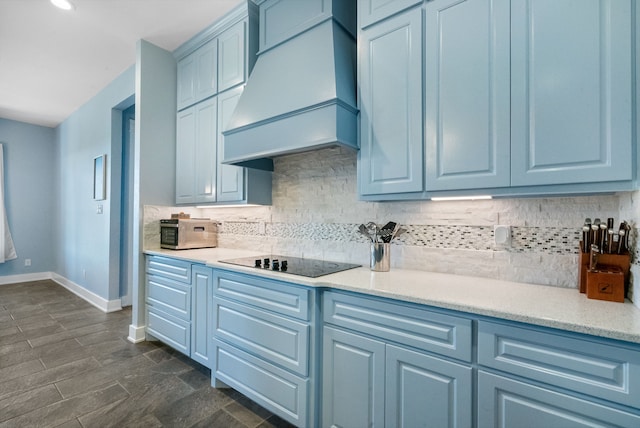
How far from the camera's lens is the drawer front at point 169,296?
95.4 inches

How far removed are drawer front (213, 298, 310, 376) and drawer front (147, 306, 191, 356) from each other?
468mm

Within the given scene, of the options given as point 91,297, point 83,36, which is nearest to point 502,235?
point 83,36

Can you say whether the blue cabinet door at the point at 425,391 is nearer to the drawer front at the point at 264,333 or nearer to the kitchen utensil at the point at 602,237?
the drawer front at the point at 264,333

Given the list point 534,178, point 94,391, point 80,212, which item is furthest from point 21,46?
point 534,178

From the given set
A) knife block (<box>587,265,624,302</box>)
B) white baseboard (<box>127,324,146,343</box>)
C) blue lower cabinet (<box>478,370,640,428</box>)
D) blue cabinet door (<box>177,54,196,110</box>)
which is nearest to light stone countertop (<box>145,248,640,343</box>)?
knife block (<box>587,265,624,302</box>)

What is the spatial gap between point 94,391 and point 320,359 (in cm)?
174

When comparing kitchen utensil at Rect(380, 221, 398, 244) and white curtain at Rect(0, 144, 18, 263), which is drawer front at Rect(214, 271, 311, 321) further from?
white curtain at Rect(0, 144, 18, 263)

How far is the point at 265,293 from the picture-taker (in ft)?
5.98

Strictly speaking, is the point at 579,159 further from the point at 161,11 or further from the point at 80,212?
the point at 80,212

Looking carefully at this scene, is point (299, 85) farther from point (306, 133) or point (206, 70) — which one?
point (206, 70)

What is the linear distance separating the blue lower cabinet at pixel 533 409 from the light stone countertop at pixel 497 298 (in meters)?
0.25

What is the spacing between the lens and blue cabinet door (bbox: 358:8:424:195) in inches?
62.7

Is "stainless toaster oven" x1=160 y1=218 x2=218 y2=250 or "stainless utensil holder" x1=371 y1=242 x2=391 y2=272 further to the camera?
"stainless toaster oven" x1=160 y1=218 x2=218 y2=250

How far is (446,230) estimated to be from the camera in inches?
71.4
